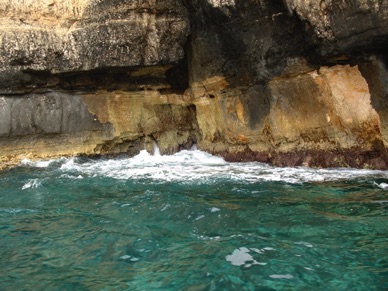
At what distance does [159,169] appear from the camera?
11000 mm

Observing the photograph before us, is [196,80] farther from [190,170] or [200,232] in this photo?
[200,232]

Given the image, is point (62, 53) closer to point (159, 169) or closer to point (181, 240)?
point (159, 169)

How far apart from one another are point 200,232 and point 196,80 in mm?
8185

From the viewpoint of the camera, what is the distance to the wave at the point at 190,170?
901cm

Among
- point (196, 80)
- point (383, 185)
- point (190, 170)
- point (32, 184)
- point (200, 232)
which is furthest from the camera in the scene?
point (196, 80)

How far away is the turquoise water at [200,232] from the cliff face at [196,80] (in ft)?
5.64

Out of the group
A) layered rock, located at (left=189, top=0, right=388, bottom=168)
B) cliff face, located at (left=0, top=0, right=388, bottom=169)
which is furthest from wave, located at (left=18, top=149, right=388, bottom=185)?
layered rock, located at (left=189, top=0, right=388, bottom=168)

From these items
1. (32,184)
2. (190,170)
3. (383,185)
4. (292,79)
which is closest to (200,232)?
(383,185)

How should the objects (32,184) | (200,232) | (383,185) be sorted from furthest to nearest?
(32,184) < (383,185) < (200,232)

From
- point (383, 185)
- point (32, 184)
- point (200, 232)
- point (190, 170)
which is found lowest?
point (32, 184)

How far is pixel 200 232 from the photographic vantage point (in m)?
5.74

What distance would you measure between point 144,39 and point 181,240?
8.44m

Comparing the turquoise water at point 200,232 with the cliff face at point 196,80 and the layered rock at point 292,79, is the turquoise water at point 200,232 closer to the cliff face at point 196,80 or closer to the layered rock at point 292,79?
the layered rock at point 292,79

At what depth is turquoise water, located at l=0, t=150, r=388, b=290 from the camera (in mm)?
4402
